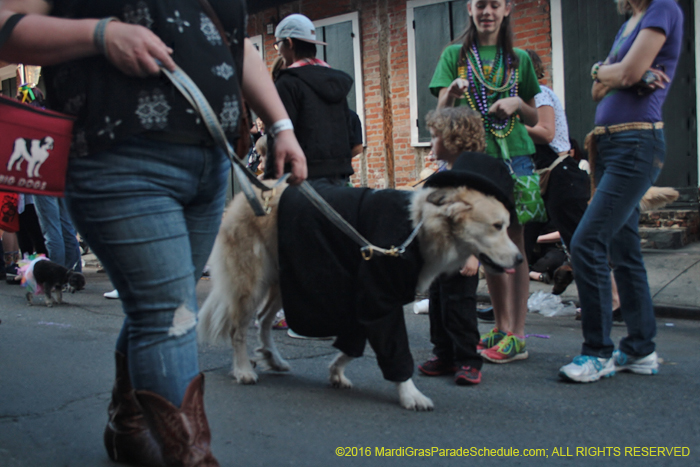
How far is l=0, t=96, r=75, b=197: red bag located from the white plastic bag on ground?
4.92m

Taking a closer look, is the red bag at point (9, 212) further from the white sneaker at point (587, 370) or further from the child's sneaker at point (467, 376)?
the white sneaker at point (587, 370)

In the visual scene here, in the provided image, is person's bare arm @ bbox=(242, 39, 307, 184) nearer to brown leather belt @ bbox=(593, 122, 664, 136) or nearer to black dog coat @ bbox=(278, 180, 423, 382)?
black dog coat @ bbox=(278, 180, 423, 382)

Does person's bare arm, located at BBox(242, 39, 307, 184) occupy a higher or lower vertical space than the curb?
higher

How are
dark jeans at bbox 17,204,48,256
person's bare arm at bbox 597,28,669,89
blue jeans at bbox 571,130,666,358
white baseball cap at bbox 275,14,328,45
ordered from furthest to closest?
dark jeans at bbox 17,204,48,256
white baseball cap at bbox 275,14,328,45
blue jeans at bbox 571,130,666,358
person's bare arm at bbox 597,28,669,89

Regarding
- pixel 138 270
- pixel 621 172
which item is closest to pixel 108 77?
pixel 138 270

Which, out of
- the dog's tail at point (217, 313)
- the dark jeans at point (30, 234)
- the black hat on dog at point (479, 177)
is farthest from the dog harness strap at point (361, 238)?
the dark jeans at point (30, 234)

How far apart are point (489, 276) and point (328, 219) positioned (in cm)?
119

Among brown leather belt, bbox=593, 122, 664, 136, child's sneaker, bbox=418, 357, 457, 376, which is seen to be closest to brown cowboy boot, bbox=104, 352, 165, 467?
child's sneaker, bbox=418, 357, 457, 376

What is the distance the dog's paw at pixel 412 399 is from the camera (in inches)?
121

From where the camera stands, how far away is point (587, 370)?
3.46 metres

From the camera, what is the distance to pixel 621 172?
11.3 ft

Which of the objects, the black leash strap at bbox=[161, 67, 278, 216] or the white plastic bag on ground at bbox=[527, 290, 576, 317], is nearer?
the black leash strap at bbox=[161, 67, 278, 216]

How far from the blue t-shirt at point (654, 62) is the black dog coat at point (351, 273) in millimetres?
1269

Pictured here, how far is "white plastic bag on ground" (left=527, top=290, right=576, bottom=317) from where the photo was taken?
5.88 metres
